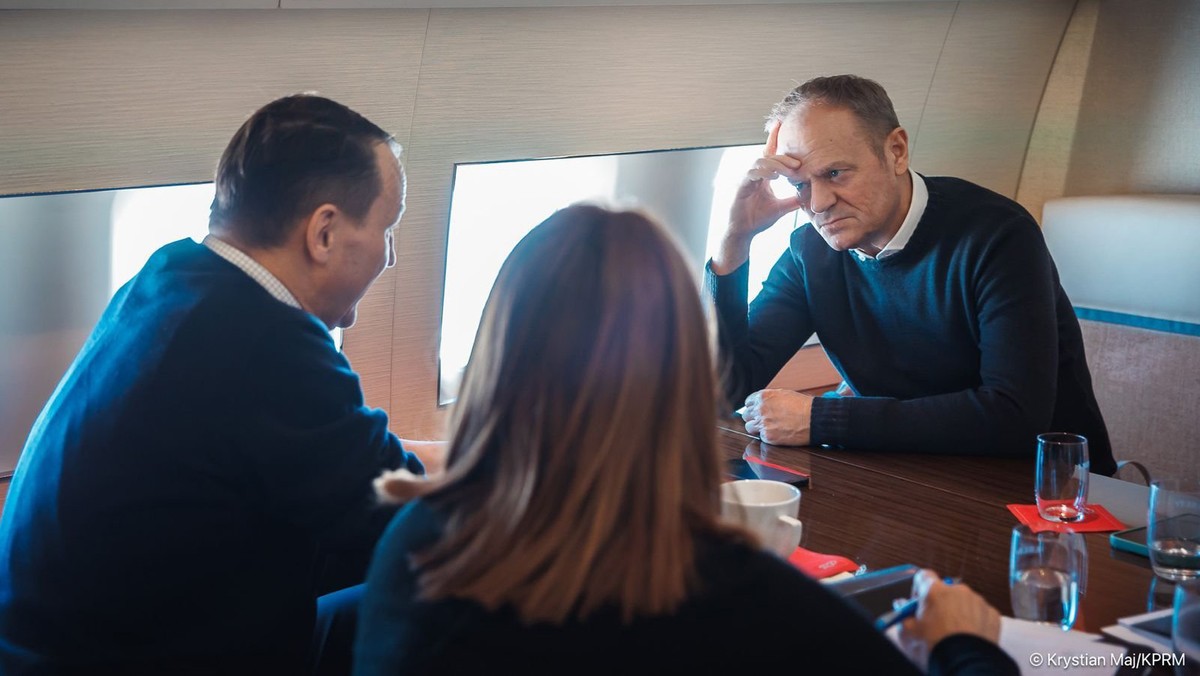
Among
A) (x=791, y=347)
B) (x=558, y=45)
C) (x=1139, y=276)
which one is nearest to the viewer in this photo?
(x=791, y=347)

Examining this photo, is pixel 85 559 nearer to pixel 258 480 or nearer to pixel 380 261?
pixel 258 480

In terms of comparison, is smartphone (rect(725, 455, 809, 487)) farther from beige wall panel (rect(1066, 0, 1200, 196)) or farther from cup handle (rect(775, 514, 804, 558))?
beige wall panel (rect(1066, 0, 1200, 196))

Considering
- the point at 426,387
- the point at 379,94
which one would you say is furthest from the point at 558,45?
the point at 426,387

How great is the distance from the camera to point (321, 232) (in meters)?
1.81

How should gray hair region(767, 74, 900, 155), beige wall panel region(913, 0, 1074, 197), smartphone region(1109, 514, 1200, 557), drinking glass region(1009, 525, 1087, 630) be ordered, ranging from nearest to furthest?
drinking glass region(1009, 525, 1087, 630) → smartphone region(1109, 514, 1200, 557) → gray hair region(767, 74, 900, 155) → beige wall panel region(913, 0, 1074, 197)

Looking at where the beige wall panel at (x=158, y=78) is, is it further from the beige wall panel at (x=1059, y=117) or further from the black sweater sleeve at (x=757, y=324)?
the beige wall panel at (x=1059, y=117)

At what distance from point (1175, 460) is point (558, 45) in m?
2.21

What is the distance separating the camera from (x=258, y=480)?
1626 mm

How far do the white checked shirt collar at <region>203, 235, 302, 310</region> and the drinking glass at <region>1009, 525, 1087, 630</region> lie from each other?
1.04 metres

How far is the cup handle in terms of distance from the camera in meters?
1.58

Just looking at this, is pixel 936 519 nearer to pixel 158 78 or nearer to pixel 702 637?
pixel 702 637

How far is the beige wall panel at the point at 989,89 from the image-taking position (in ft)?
14.7

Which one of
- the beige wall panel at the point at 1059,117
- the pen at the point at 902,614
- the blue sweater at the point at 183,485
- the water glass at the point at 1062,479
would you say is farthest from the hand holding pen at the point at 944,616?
the beige wall panel at the point at 1059,117

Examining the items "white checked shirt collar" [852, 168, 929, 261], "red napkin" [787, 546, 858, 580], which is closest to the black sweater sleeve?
"white checked shirt collar" [852, 168, 929, 261]
